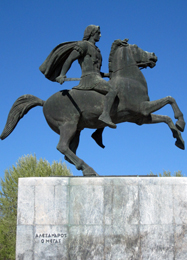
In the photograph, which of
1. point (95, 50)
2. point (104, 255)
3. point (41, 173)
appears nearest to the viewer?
point (104, 255)

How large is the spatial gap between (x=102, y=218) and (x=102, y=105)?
232 centimetres

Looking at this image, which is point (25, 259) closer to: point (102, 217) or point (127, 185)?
point (102, 217)

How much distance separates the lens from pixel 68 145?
7.53 m

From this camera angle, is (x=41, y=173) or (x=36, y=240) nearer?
(x=36, y=240)

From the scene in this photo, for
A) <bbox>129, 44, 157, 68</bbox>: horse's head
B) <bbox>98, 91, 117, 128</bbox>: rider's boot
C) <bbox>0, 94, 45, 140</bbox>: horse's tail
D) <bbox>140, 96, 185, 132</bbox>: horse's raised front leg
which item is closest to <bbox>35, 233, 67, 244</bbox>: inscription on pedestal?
<bbox>98, 91, 117, 128</bbox>: rider's boot

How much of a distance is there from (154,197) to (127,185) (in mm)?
533

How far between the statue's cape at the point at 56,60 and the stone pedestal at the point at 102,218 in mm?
2636

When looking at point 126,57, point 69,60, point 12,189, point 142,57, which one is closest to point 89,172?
point 69,60

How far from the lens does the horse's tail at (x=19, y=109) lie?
8.05m

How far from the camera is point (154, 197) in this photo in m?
6.67

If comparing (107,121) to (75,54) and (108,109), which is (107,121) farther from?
(75,54)

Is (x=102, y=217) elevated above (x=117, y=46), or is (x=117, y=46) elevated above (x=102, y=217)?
(x=117, y=46)

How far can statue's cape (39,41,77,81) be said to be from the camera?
8.02 meters

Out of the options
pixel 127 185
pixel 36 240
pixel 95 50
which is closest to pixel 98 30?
pixel 95 50
